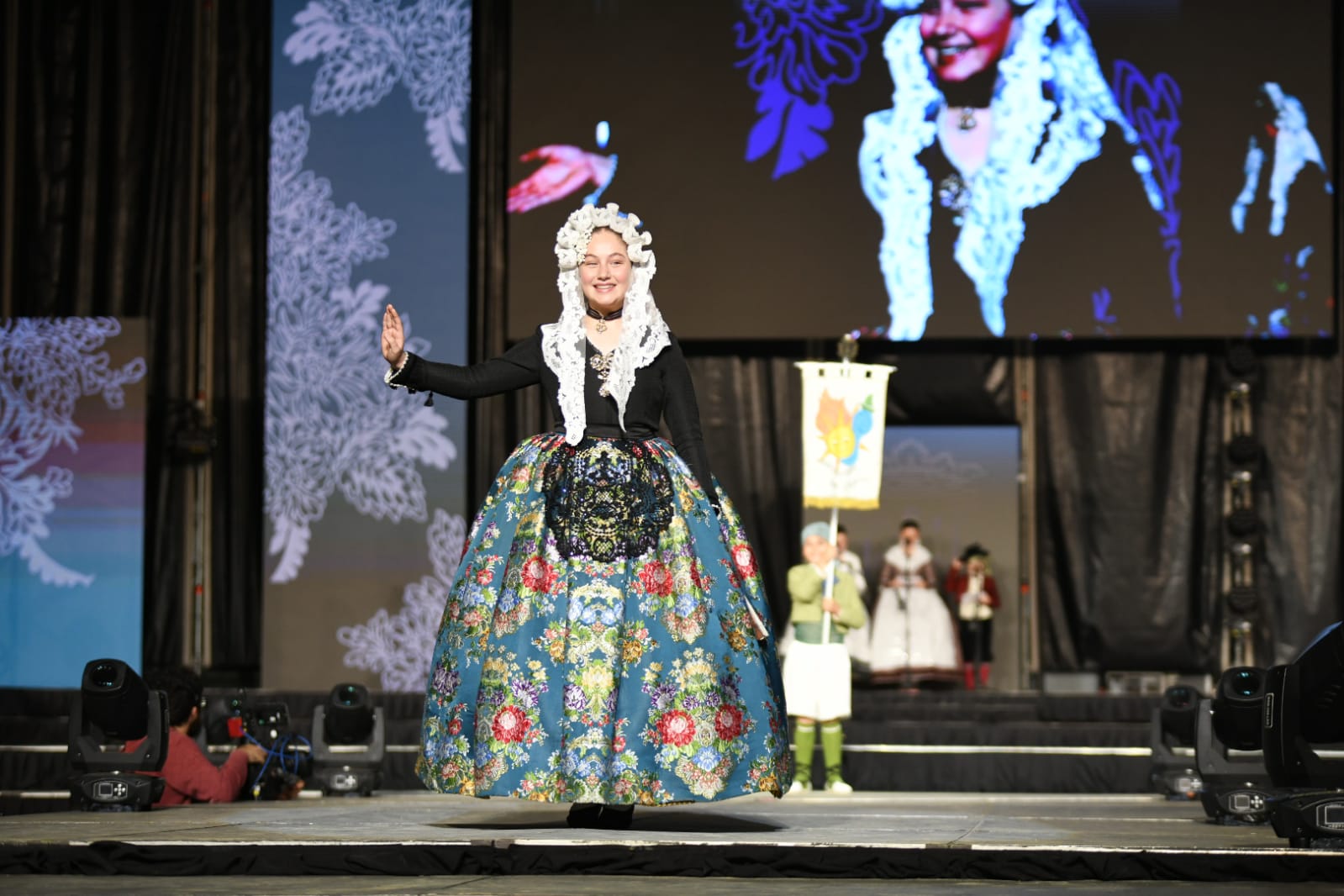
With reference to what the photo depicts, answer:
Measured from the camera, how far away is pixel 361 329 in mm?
9891

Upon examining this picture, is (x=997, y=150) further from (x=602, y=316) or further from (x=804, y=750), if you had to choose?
(x=602, y=316)

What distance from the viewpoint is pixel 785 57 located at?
9.73 metres

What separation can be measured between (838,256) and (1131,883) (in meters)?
6.86

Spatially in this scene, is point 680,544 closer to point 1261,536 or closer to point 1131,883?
point 1131,883

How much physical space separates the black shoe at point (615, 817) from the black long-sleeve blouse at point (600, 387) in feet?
2.28

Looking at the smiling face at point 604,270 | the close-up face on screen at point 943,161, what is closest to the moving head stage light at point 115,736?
the smiling face at point 604,270

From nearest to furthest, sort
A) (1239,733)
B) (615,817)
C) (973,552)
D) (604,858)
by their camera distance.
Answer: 1. (604,858)
2. (615,817)
3. (1239,733)
4. (973,552)

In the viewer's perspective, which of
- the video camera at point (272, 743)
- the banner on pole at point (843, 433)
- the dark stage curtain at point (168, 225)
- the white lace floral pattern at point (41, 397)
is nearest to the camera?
the video camera at point (272, 743)

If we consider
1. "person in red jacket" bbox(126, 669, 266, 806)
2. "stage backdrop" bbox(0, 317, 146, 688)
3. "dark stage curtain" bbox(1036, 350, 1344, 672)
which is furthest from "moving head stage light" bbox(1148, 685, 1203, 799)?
"stage backdrop" bbox(0, 317, 146, 688)

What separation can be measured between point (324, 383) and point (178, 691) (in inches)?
172

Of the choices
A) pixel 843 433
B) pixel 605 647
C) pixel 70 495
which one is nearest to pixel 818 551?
pixel 843 433

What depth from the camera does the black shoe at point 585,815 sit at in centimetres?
389

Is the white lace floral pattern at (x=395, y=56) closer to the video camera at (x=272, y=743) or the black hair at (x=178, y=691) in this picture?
the video camera at (x=272, y=743)

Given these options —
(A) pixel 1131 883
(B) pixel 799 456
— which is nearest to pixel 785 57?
(B) pixel 799 456
